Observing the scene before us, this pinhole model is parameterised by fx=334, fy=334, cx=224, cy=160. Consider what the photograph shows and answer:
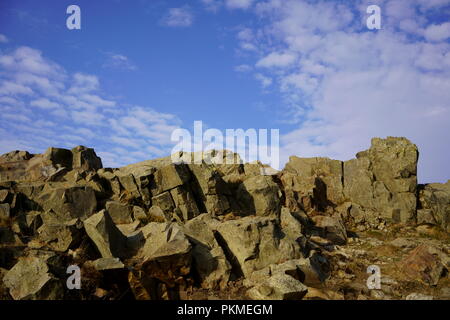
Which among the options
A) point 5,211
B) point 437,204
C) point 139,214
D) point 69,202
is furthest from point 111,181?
point 437,204

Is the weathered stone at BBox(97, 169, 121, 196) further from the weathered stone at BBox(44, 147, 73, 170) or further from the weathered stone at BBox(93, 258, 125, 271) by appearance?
the weathered stone at BBox(93, 258, 125, 271)

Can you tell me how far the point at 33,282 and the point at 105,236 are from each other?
13.1 feet

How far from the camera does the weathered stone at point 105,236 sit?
1603 centimetres

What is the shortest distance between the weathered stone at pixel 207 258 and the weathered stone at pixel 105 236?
11.3ft

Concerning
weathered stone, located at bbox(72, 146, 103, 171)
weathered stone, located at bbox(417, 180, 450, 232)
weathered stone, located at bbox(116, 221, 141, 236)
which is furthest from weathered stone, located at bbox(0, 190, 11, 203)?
weathered stone, located at bbox(417, 180, 450, 232)

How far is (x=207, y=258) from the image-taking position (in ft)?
54.0

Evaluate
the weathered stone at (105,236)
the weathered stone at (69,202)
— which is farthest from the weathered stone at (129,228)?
the weathered stone at (69,202)

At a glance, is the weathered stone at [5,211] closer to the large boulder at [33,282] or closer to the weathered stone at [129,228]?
the weathered stone at [129,228]

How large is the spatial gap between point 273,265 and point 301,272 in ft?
4.63

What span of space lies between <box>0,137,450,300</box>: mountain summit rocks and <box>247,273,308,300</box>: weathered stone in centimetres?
6

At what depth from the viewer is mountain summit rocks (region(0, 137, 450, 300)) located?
568 inches

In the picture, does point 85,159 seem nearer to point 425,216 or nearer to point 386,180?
point 386,180
